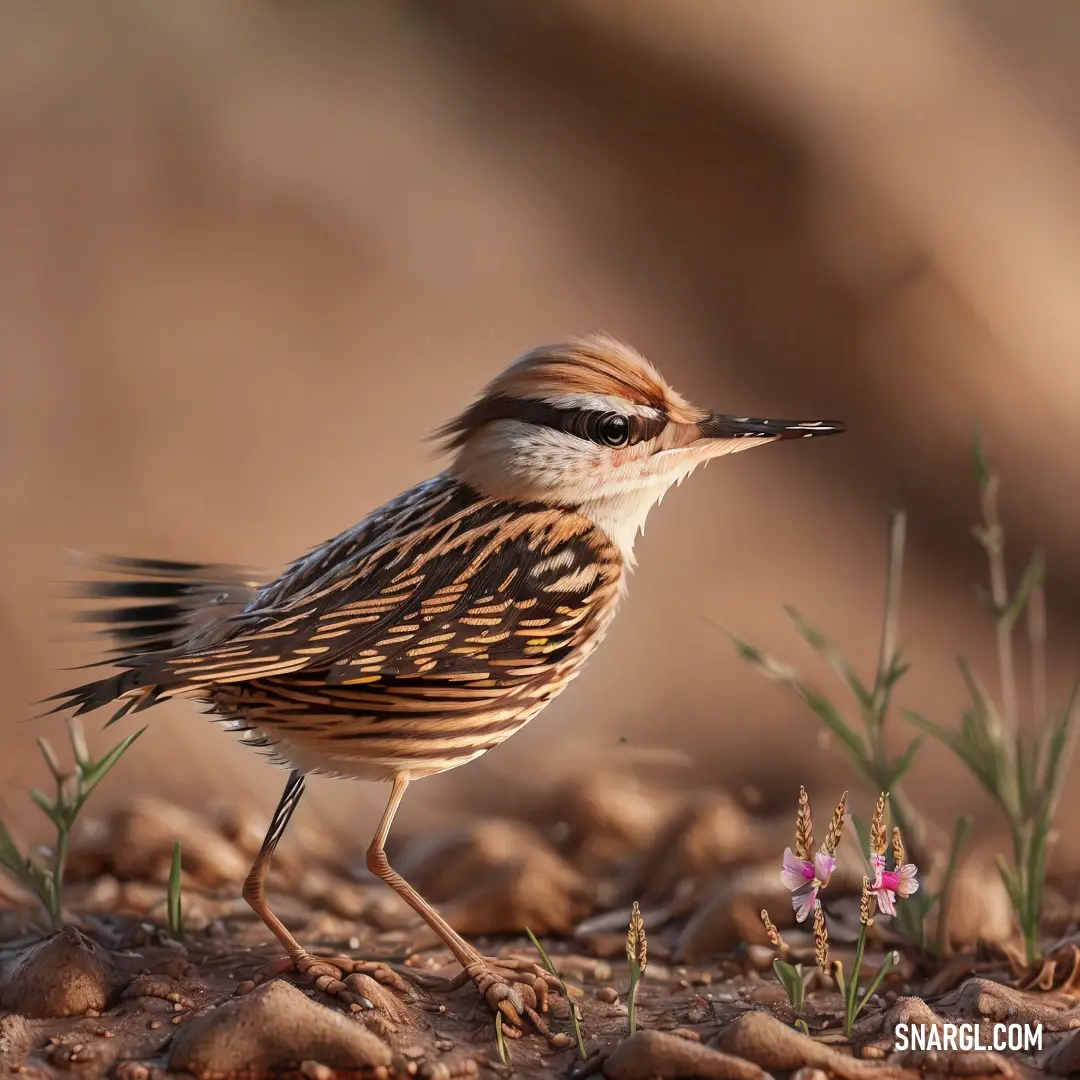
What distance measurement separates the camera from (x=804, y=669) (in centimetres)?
576

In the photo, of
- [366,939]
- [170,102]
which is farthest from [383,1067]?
[170,102]

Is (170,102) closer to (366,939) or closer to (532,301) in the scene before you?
(532,301)

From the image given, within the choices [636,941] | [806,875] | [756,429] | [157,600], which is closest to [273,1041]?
[636,941]

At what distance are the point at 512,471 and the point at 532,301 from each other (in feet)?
9.80

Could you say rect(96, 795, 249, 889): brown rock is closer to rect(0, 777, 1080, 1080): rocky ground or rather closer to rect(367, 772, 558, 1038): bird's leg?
rect(0, 777, 1080, 1080): rocky ground

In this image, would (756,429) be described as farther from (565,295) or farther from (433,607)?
(565,295)

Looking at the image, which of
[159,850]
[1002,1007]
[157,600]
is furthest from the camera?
[159,850]

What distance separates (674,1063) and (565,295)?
161 inches

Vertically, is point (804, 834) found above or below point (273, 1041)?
above

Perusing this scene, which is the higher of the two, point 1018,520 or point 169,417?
point 169,417

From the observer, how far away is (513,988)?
3342mm

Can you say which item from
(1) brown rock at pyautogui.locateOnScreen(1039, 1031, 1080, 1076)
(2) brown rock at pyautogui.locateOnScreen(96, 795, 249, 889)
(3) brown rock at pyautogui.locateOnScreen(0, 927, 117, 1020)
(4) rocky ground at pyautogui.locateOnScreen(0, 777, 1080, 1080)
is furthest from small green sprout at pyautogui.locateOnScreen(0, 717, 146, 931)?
(1) brown rock at pyautogui.locateOnScreen(1039, 1031, 1080, 1076)

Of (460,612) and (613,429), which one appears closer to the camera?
(460,612)

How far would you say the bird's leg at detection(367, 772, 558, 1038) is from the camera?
329cm
